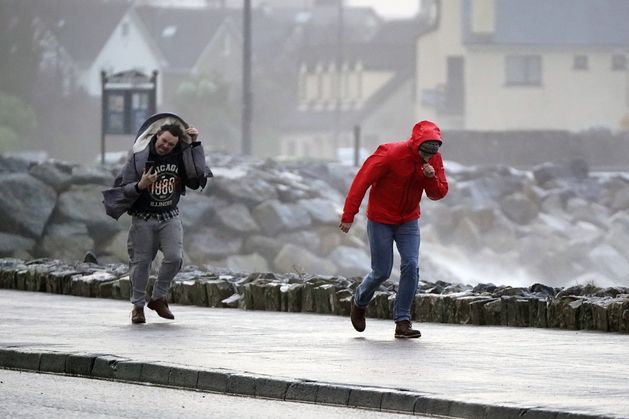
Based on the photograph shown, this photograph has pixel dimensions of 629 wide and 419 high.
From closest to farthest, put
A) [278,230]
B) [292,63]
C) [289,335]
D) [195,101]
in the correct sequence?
[289,335], [278,230], [195,101], [292,63]

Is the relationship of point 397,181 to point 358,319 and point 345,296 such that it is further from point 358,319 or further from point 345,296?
point 345,296

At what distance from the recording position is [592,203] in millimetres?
68562

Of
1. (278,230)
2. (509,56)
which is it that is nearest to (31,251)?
(278,230)

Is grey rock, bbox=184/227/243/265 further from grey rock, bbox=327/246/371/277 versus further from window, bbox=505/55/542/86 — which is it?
window, bbox=505/55/542/86

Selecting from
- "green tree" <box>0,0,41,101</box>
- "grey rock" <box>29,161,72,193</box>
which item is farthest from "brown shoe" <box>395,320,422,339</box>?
"green tree" <box>0,0,41,101</box>

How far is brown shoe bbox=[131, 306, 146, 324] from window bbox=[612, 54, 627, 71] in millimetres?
77876

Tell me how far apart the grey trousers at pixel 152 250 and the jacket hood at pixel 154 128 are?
0.70m

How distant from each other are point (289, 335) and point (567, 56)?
7876cm

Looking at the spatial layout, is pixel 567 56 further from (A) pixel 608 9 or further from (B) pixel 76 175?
(B) pixel 76 175

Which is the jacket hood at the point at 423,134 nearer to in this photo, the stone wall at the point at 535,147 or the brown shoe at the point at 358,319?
the brown shoe at the point at 358,319

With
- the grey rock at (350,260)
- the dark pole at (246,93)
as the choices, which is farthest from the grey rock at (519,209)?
the grey rock at (350,260)

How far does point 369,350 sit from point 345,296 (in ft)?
13.0

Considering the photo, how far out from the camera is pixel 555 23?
93.8m

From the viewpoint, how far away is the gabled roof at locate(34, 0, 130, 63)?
A: 362 ft
